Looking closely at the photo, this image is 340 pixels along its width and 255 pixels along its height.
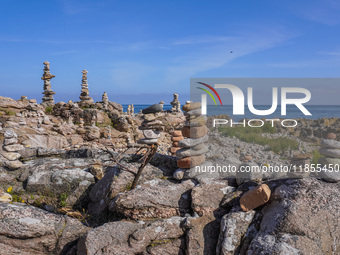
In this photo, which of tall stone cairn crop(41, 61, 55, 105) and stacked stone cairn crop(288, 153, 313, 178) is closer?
stacked stone cairn crop(288, 153, 313, 178)

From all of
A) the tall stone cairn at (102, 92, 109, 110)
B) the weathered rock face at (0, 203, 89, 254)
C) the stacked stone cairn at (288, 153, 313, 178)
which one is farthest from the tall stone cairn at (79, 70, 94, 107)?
the stacked stone cairn at (288, 153, 313, 178)

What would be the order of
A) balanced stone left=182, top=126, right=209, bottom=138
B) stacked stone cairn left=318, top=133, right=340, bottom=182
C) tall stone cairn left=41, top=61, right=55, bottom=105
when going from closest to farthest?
stacked stone cairn left=318, top=133, right=340, bottom=182, balanced stone left=182, top=126, right=209, bottom=138, tall stone cairn left=41, top=61, right=55, bottom=105

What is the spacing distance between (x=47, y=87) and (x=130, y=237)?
23.8m

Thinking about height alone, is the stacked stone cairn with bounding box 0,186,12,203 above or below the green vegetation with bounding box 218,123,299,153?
below

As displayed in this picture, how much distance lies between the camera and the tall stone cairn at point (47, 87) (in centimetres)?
2662

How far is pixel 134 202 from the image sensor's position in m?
6.44

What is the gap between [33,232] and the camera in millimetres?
6082

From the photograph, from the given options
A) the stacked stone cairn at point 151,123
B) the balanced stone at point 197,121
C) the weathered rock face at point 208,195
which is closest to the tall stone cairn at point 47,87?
the stacked stone cairn at point 151,123

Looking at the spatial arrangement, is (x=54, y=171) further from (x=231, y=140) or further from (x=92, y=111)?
(x=92, y=111)

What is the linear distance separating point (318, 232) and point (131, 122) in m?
20.7

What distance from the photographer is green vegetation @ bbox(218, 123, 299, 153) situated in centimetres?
853

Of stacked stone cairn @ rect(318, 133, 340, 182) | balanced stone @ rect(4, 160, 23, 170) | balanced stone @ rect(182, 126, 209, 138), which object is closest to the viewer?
stacked stone cairn @ rect(318, 133, 340, 182)

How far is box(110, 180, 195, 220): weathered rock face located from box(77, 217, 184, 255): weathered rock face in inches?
14.3

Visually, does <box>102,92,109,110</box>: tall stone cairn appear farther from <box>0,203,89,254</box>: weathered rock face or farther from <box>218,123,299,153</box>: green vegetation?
<box>0,203,89,254</box>: weathered rock face
